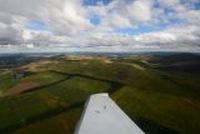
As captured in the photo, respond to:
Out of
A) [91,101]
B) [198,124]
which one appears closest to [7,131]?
[198,124]

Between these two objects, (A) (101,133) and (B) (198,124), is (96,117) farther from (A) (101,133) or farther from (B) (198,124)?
(B) (198,124)

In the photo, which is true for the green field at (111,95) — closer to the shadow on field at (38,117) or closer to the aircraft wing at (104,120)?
the shadow on field at (38,117)

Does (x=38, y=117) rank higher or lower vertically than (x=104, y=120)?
lower

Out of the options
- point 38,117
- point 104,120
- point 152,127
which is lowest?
point 38,117

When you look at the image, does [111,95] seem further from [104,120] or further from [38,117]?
[104,120]

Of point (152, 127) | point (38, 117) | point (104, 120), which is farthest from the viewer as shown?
point (38, 117)

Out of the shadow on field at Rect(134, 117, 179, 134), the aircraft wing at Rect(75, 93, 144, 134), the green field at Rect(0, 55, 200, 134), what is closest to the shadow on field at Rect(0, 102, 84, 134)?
the green field at Rect(0, 55, 200, 134)

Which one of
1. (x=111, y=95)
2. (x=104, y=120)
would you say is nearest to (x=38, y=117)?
(x=111, y=95)

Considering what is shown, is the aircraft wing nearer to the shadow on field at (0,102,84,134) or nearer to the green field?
the green field
